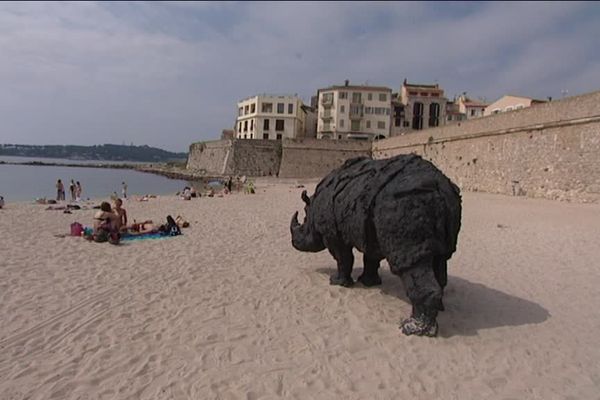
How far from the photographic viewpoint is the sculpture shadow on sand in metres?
5.75

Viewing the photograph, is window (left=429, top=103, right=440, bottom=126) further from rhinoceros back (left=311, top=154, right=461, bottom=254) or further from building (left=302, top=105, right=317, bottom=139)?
rhinoceros back (left=311, top=154, right=461, bottom=254)

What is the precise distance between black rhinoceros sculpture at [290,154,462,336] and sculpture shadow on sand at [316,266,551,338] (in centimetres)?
54

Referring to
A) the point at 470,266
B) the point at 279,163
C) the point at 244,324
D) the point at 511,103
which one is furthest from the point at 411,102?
the point at 244,324

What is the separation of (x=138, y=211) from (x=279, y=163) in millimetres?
36316

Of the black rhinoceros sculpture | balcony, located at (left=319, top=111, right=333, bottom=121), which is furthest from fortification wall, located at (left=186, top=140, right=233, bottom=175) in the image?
the black rhinoceros sculpture

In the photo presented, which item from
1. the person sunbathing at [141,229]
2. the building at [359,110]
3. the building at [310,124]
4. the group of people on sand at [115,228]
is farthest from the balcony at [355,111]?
the person sunbathing at [141,229]

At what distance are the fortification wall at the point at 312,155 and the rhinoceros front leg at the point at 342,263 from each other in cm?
4491

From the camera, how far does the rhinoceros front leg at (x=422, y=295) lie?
200 inches

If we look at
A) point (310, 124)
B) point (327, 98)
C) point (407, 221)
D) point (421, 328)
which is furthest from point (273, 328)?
point (310, 124)

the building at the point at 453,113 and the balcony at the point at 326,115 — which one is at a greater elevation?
the building at the point at 453,113

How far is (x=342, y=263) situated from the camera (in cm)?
705

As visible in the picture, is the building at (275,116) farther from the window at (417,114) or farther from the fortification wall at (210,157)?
the window at (417,114)

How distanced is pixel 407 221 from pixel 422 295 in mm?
879

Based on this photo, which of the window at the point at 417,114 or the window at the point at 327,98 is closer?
the window at the point at 327,98
